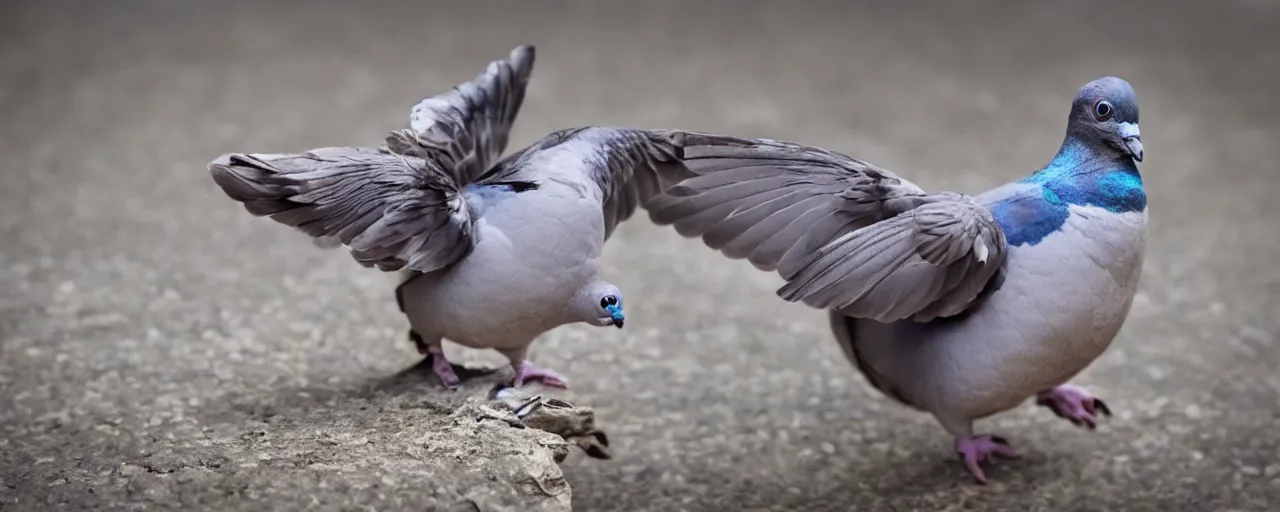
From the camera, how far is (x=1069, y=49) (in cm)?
513

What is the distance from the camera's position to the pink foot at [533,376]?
2.32 m

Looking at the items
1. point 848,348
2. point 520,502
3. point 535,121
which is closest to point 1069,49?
point 535,121

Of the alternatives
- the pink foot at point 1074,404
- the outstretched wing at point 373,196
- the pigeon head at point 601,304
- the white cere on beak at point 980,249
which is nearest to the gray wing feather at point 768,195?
the white cere on beak at point 980,249

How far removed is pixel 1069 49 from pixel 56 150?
364cm

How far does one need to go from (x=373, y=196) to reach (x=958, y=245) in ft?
3.02

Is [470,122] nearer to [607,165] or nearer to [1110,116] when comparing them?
[607,165]

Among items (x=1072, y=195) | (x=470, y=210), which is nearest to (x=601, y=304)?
(x=470, y=210)

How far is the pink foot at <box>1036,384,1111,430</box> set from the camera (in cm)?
247

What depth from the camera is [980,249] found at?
2.11 m

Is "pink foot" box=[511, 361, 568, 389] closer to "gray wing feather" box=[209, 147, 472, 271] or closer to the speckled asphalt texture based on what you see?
the speckled asphalt texture

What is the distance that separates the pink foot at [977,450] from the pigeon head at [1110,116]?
0.59m

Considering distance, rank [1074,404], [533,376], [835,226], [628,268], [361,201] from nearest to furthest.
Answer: [361,201], [835,226], [533,376], [1074,404], [628,268]

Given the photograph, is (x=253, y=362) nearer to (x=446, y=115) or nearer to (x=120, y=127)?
(x=446, y=115)

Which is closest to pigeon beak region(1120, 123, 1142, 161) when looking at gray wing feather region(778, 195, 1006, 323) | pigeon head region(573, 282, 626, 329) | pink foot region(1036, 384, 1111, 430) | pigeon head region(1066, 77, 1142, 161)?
pigeon head region(1066, 77, 1142, 161)
